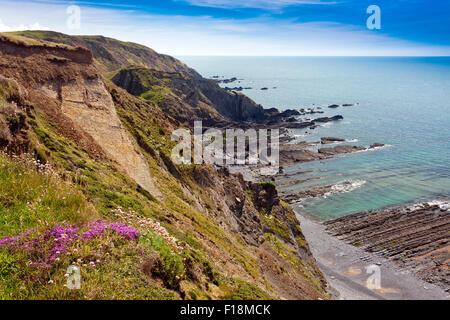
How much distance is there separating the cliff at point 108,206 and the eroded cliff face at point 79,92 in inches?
4.1

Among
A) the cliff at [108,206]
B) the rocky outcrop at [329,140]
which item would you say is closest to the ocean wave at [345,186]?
the rocky outcrop at [329,140]

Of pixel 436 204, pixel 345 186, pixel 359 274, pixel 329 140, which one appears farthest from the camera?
pixel 329 140

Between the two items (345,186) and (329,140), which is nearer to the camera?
(345,186)

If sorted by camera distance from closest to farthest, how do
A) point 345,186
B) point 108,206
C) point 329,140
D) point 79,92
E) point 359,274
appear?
point 108,206 → point 79,92 → point 359,274 → point 345,186 → point 329,140

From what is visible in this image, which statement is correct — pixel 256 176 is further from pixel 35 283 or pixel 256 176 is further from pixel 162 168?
pixel 35 283

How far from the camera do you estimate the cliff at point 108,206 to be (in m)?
7.23

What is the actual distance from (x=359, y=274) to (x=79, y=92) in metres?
44.8

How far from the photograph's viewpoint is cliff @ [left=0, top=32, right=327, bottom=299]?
723cm

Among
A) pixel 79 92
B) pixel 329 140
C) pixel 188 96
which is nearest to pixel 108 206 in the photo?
pixel 79 92

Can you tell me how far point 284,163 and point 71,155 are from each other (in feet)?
264

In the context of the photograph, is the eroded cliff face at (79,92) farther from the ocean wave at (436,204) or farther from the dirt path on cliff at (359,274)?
the ocean wave at (436,204)

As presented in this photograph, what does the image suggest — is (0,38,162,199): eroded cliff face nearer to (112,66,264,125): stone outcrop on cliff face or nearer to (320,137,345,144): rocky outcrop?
(112,66,264,125): stone outcrop on cliff face

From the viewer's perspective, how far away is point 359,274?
44.7m

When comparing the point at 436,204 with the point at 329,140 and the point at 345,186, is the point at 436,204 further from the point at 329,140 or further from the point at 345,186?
the point at 329,140
